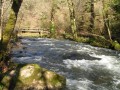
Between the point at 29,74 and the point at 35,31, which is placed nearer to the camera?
the point at 29,74

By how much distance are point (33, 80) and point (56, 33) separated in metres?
27.5

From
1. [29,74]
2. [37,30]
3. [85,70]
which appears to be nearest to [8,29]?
[29,74]

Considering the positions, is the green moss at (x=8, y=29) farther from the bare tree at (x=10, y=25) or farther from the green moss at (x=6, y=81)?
the green moss at (x=6, y=81)

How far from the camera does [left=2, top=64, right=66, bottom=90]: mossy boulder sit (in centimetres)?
1046

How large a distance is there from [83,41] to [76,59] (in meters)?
12.0

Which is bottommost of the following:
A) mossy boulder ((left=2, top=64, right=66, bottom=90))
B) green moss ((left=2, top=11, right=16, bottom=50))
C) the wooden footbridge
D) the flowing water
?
the wooden footbridge

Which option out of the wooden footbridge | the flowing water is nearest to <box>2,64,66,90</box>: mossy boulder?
the flowing water

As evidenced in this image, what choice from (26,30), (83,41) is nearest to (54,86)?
(83,41)

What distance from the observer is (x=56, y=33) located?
38.0 meters

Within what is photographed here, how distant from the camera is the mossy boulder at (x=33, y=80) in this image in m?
10.5

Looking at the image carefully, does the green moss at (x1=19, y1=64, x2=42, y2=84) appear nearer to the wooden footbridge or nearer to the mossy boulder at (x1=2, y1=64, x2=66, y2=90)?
the mossy boulder at (x1=2, y1=64, x2=66, y2=90)

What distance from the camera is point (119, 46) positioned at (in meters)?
23.4

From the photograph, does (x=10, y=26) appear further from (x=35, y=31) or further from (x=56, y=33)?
(x=35, y=31)

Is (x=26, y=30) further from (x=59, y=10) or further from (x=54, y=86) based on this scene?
(x=54, y=86)
